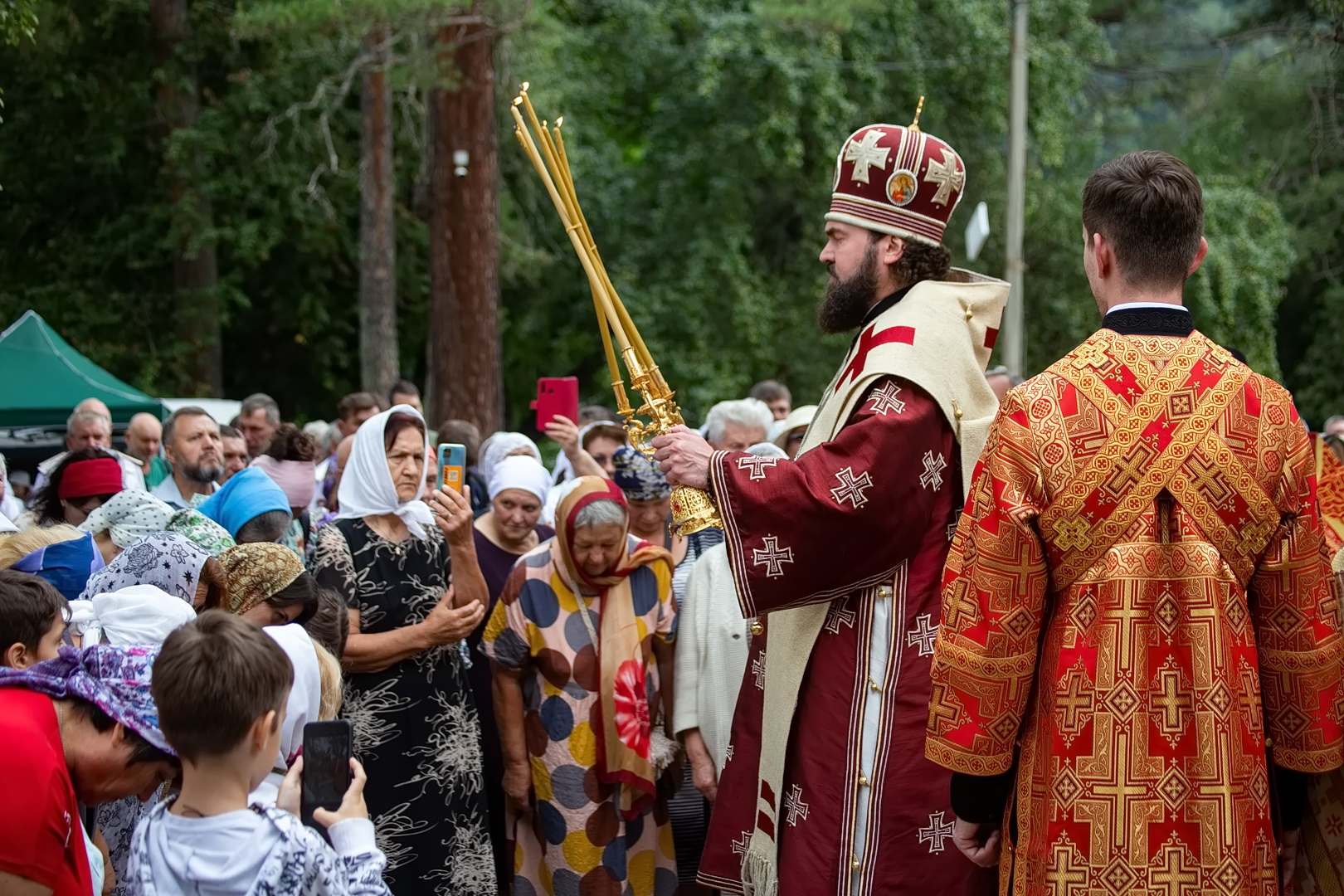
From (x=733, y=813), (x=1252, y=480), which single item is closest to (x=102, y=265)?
(x=733, y=813)

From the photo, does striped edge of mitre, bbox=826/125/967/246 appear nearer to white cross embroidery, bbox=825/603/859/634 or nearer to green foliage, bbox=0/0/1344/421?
white cross embroidery, bbox=825/603/859/634

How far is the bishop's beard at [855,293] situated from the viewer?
12.6 feet

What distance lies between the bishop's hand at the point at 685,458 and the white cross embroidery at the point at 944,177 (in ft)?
A: 3.08

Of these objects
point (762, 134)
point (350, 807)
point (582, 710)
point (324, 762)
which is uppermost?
Answer: point (762, 134)

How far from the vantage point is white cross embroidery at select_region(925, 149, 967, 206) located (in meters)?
3.84

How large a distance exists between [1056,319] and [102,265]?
1225cm

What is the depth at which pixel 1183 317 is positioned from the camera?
2941 mm

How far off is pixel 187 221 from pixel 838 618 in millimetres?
14724

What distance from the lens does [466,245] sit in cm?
1261

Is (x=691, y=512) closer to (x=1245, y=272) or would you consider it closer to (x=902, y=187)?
(x=902, y=187)

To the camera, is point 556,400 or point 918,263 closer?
point 918,263

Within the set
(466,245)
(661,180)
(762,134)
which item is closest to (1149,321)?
(466,245)

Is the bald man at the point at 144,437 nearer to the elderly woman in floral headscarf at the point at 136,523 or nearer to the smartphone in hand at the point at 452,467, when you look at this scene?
the elderly woman in floral headscarf at the point at 136,523

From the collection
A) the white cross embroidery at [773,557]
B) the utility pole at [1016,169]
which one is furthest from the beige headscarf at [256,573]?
the utility pole at [1016,169]
